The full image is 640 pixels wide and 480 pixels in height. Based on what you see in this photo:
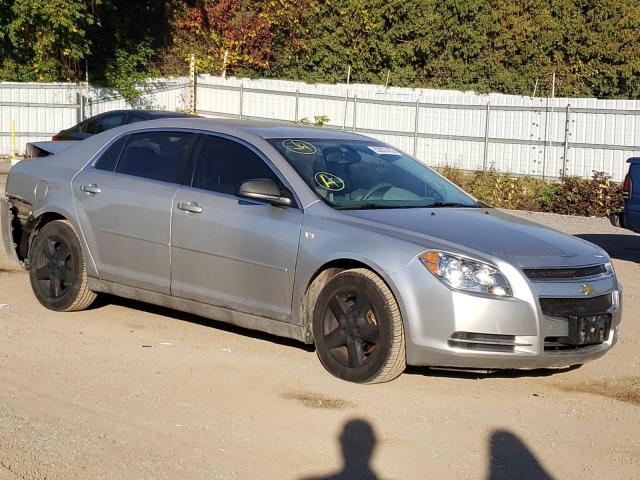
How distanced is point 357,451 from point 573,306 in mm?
1870

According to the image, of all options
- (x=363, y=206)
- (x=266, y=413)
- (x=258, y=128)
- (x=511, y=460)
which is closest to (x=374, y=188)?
(x=363, y=206)

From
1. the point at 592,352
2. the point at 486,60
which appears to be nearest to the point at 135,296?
the point at 592,352

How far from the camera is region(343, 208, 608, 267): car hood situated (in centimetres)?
655

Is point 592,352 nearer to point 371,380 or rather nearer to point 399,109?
point 371,380

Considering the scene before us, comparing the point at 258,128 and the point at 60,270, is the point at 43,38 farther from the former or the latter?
the point at 258,128

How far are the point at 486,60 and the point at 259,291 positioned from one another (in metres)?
29.8

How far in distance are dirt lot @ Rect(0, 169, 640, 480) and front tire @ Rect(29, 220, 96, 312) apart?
0.23 meters

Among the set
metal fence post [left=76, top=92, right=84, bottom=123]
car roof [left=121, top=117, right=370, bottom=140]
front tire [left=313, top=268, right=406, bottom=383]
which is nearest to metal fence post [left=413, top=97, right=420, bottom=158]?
metal fence post [left=76, top=92, right=84, bottom=123]

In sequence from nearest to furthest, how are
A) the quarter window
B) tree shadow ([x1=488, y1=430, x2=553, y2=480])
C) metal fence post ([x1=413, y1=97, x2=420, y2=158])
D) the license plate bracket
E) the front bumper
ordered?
tree shadow ([x1=488, y1=430, x2=553, y2=480]) < the front bumper < the license plate bracket < the quarter window < metal fence post ([x1=413, y1=97, x2=420, y2=158])

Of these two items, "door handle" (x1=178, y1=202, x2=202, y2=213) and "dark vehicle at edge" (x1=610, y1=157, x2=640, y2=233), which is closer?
"door handle" (x1=178, y1=202, x2=202, y2=213)

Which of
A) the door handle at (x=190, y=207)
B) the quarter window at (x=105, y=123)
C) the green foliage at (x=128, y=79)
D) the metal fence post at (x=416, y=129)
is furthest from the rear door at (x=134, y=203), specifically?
the green foliage at (x=128, y=79)

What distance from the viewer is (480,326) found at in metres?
6.37

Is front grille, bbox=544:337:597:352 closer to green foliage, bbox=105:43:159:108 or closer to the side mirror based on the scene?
the side mirror

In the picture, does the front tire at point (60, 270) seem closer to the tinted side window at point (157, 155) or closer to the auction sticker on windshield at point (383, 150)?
the tinted side window at point (157, 155)
